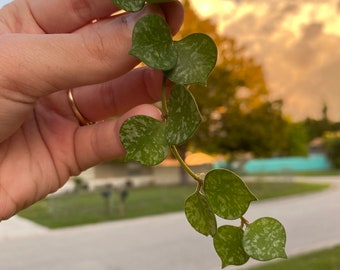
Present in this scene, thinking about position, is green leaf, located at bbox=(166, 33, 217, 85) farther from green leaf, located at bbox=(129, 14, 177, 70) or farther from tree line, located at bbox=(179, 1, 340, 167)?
tree line, located at bbox=(179, 1, 340, 167)

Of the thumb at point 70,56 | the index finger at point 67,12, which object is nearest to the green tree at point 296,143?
the index finger at point 67,12

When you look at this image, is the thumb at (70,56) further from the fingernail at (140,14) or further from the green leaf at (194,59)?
the green leaf at (194,59)

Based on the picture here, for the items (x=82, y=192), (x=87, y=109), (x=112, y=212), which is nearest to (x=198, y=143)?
A: (x=82, y=192)

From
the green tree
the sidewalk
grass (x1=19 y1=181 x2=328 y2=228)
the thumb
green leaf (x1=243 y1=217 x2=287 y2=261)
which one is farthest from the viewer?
the green tree

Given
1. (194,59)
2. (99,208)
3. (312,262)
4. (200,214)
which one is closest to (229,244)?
(200,214)

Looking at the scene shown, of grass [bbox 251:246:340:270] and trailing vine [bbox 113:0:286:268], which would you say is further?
grass [bbox 251:246:340:270]

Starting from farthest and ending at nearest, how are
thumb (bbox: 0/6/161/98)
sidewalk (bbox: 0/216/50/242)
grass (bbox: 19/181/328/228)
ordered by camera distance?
grass (bbox: 19/181/328/228) → sidewalk (bbox: 0/216/50/242) → thumb (bbox: 0/6/161/98)

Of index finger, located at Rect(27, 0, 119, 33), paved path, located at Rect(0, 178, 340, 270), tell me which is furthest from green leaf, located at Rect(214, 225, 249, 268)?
paved path, located at Rect(0, 178, 340, 270)

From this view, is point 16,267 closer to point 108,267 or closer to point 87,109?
point 108,267

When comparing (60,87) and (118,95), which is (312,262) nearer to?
(118,95)
